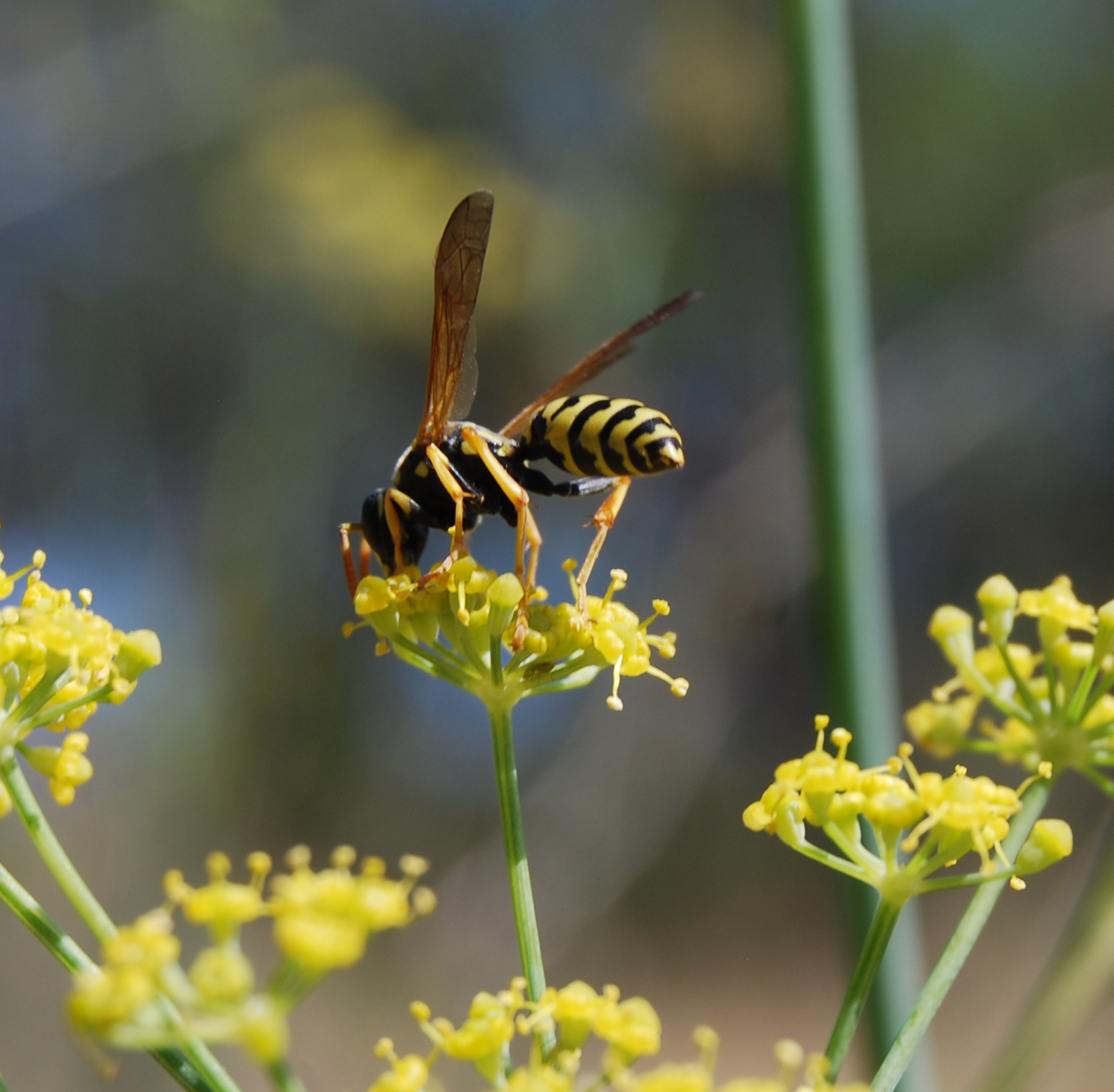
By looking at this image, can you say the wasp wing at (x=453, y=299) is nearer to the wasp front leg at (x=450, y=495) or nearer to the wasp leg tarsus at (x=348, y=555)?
the wasp front leg at (x=450, y=495)

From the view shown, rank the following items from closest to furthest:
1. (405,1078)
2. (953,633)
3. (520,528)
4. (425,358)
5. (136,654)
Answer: (405,1078)
(136,654)
(953,633)
(520,528)
(425,358)

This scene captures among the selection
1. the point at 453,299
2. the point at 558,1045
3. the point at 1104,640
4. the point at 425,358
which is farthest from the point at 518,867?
the point at 425,358

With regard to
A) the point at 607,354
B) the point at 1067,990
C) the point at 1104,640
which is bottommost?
the point at 1067,990

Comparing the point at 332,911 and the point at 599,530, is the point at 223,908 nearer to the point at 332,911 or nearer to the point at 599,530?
the point at 332,911

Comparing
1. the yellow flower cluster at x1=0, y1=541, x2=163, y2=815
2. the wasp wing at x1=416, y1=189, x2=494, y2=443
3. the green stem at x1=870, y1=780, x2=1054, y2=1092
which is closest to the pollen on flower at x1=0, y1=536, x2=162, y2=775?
the yellow flower cluster at x1=0, y1=541, x2=163, y2=815

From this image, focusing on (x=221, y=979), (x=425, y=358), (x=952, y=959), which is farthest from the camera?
(x=425, y=358)

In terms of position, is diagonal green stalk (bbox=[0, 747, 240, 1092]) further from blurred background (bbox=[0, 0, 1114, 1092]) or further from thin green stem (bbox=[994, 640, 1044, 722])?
blurred background (bbox=[0, 0, 1114, 1092])
